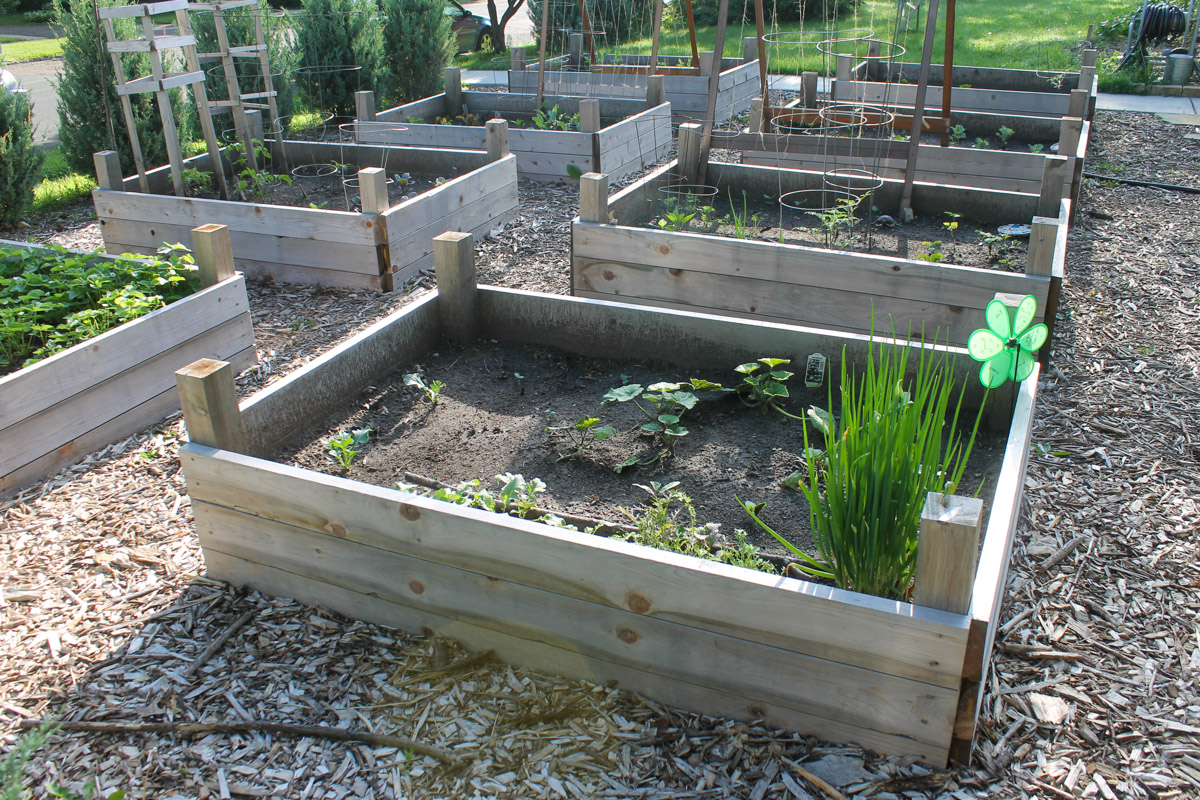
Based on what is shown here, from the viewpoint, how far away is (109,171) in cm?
514

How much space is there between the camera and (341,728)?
2.12m

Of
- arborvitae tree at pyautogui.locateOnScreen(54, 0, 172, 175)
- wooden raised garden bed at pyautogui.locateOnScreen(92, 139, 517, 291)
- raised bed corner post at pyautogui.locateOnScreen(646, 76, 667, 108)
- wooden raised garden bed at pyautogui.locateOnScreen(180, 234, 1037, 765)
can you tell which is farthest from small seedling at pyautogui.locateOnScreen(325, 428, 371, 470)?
raised bed corner post at pyautogui.locateOnScreen(646, 76, 667, 108)

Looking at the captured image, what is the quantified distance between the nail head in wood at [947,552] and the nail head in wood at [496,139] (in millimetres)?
4648

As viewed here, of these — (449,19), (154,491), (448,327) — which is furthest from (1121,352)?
(449,19)

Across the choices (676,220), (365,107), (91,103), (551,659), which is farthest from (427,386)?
(91,103)

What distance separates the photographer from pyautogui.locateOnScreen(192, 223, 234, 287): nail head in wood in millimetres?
3736

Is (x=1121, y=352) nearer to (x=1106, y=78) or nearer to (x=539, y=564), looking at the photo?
(x=539, y=564)

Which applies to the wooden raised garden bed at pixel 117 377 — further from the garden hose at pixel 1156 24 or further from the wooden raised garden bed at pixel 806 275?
the garden hose at pixel 1156 24

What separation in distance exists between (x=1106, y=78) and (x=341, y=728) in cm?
1196

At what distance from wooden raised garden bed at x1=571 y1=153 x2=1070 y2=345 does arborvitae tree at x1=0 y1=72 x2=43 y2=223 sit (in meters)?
4.16

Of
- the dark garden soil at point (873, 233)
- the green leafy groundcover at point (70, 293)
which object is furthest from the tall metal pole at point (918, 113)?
the green leafy groundcover at point (70, 293)

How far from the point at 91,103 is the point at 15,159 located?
1.05 metres

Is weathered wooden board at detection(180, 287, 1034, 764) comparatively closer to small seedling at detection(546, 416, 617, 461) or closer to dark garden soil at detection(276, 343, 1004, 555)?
dark garden soil at detection(276, 343, 1004, 555)

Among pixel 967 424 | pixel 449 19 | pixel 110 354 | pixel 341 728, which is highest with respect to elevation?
pixel 449 19
